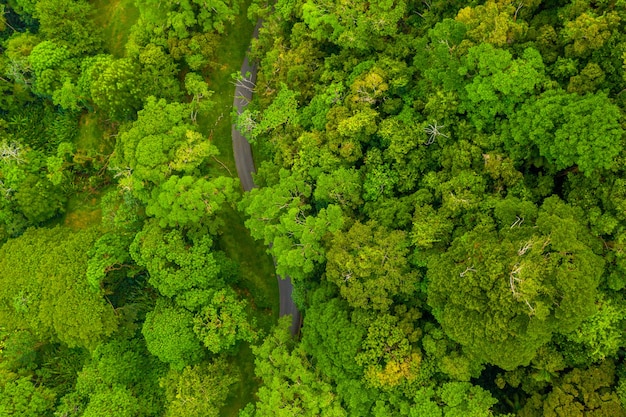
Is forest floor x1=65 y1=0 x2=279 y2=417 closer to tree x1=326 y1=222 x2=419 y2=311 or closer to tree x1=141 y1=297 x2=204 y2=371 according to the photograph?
tree x1=141 y1=297 x2=204 y2=371

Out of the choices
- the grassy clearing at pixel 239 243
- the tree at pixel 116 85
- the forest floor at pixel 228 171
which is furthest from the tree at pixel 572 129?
the tree at pixel 116 85

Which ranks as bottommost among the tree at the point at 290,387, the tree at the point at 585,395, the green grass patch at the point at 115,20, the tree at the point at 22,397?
the tree at the point at 22,397

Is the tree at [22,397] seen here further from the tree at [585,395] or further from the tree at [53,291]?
the tree at [585,395]

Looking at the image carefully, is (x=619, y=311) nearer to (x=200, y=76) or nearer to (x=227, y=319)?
(x=227, y=319)

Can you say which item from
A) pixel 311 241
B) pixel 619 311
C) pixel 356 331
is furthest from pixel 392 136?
pixel 619 311

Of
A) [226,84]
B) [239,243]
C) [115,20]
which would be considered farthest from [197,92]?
[115,20]
